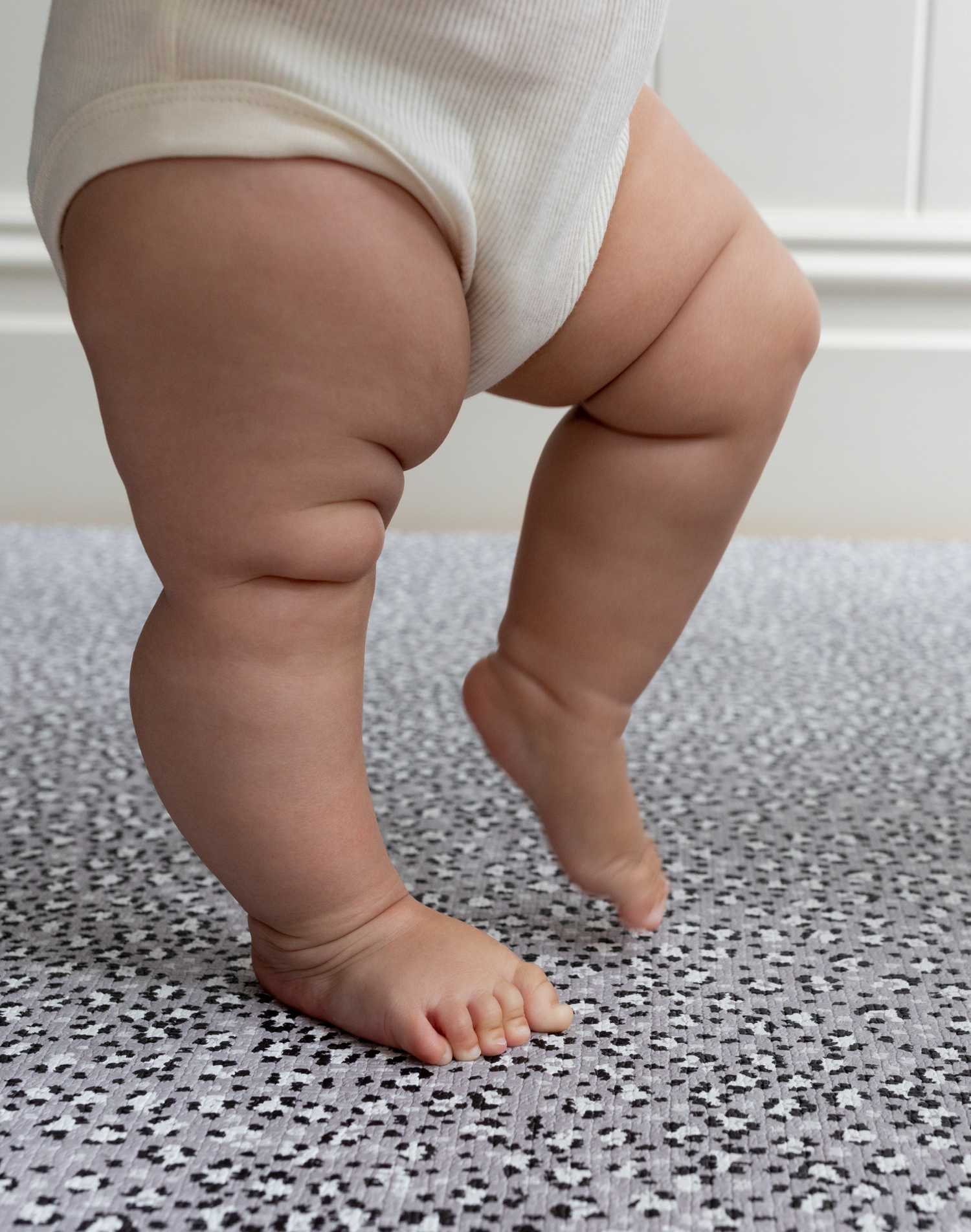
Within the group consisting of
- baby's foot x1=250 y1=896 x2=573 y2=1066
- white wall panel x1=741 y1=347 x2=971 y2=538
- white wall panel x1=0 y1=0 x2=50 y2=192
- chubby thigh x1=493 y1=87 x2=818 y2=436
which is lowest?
white wall panel x1=741 y1=347 x2=971 y2=538

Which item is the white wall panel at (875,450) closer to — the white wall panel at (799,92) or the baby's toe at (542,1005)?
the white wall panel at (799,92)

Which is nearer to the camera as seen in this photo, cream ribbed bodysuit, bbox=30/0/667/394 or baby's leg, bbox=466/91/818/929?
cream ribbed bodysuit, bbox=30/0/667/394

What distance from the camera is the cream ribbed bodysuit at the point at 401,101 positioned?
348 mm

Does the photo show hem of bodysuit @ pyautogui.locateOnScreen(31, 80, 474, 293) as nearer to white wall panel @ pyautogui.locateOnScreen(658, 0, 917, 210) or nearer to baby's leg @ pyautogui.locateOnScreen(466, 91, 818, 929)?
baby's leg @ pyautogui.locateOnScreen(466, 91, 818, 929)

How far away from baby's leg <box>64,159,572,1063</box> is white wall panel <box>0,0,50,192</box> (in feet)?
3.22

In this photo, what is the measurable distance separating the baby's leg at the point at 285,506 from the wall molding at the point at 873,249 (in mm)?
912

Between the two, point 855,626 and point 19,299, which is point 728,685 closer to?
point 855,626

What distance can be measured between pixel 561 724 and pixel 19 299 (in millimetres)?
986

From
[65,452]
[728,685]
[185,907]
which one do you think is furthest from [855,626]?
[65,452]

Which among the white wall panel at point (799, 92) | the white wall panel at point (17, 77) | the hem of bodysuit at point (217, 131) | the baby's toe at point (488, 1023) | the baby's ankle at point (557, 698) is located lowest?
the white wall panel at point (17, 77)

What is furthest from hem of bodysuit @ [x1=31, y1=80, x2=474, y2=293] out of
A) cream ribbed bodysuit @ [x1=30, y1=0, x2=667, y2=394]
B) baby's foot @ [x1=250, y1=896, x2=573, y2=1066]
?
baby's foot @ [x1=250, y1=896, x2=573, y2=1066]

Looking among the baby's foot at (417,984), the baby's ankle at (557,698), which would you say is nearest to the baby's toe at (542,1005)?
the baby's foot at (417,984)

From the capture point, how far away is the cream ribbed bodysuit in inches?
13.7

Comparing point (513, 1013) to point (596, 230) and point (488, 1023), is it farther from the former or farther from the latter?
point (596, 230)
